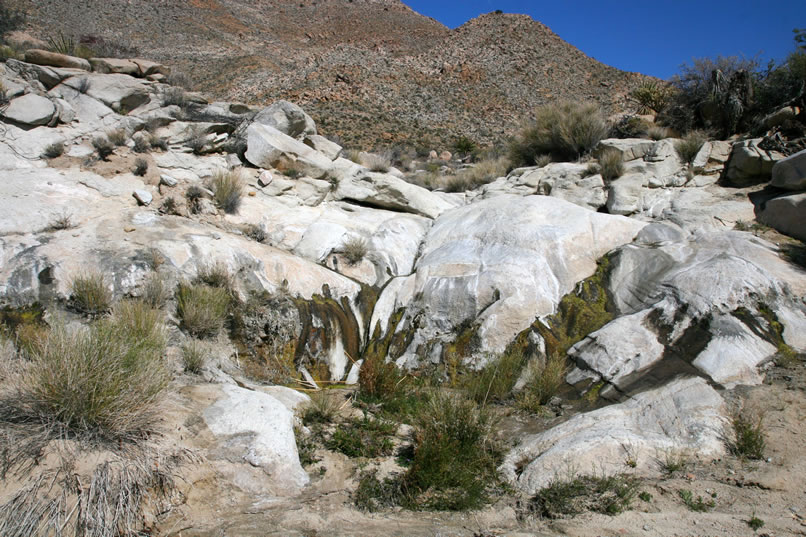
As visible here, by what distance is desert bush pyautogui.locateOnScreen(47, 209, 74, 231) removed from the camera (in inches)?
263

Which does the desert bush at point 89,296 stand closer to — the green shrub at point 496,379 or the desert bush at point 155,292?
the desert bush at point 155,292

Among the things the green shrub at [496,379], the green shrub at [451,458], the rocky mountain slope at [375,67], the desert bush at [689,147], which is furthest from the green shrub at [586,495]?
the rocky mountain slope at [375,67]

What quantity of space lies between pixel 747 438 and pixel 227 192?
8285 mm

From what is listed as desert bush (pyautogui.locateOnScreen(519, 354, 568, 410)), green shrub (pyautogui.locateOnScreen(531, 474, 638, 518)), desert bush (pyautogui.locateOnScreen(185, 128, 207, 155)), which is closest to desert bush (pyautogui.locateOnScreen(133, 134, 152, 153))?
desert bush (pyautogui.locateOnScreen(185, 128, 207, 155))

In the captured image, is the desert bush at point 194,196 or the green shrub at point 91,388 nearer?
the green shrub at point 91,388

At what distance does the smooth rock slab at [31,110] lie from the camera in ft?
29.7

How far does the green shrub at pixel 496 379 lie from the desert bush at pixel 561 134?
8325mm

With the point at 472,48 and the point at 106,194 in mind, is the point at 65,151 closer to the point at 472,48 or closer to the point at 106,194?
the point at 106,194

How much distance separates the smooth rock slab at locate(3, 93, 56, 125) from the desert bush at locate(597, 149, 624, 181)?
12.0 m

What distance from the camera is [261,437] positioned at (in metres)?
3.99

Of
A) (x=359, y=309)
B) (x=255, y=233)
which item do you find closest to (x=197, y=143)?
(x=255, y=233)

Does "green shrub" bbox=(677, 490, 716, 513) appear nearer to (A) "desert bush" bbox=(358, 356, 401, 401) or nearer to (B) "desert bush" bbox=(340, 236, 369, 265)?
(A) "desert bush" bbox=(358, 356, 401, 401)

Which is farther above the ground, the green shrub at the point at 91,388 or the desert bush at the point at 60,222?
the desert bush at the point at 60,222

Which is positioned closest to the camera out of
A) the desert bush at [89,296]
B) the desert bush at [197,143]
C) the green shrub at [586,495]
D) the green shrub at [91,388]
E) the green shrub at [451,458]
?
the green shrub at [91,388]
